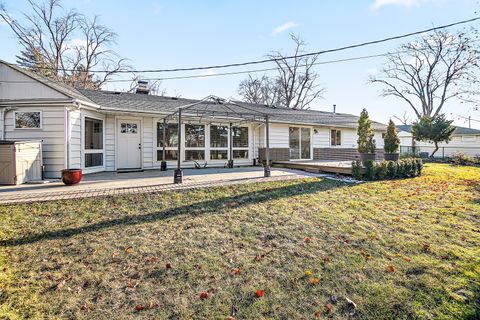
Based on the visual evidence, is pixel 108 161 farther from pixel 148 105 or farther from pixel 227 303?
pixel 227 303

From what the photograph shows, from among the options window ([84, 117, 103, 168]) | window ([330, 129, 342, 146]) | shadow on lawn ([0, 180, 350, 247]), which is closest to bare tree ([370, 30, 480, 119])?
window ([330, 129, 342, 146])

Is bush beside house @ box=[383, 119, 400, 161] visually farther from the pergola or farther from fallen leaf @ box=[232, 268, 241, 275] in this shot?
fallen leaf @ box=[232, 268, 241, 275]

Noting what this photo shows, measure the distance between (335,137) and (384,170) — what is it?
802 cm

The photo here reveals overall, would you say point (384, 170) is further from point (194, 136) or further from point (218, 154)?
point (194, 136)

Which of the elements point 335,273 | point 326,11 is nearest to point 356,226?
point 335,273

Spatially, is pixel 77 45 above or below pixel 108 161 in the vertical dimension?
above

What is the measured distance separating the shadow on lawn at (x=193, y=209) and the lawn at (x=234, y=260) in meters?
0.03

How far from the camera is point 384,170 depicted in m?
9.77

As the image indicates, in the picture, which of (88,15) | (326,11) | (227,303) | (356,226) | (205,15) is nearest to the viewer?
(227,303)

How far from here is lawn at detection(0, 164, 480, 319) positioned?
9.06 feet

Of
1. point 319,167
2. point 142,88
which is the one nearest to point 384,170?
point 319,167

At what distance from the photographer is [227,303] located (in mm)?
2797

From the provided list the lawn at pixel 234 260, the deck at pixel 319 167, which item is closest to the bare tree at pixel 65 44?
the deck at pixel 319 167

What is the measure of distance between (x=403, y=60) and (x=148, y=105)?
32915mm
